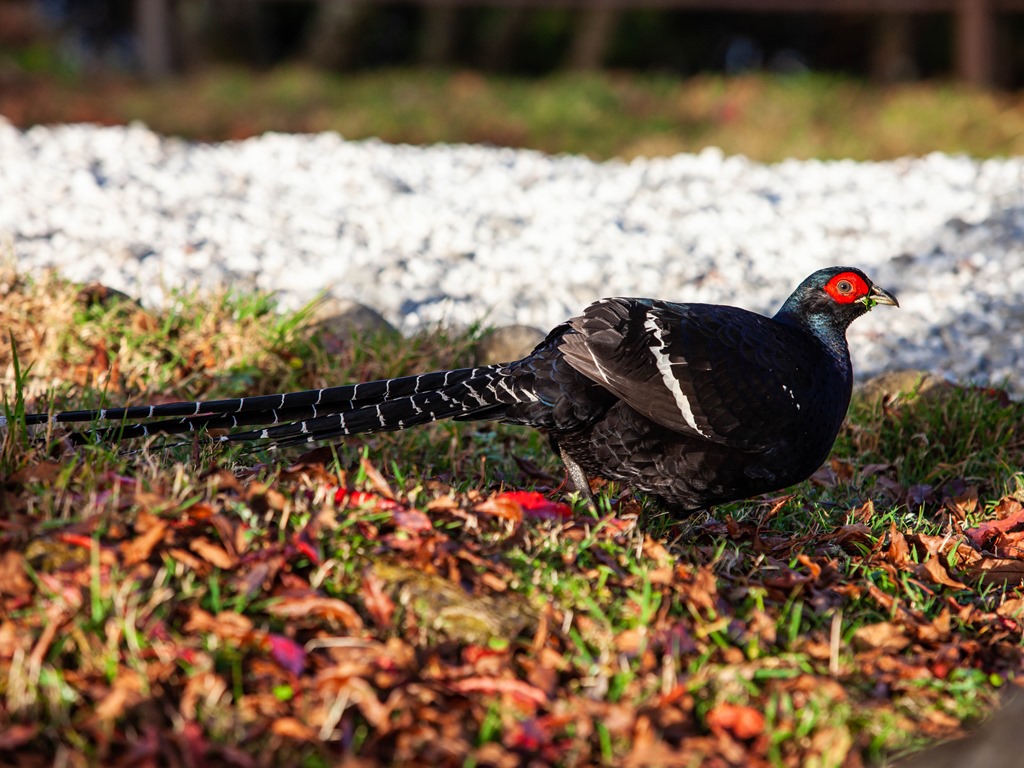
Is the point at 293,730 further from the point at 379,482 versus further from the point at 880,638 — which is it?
the point at 880,638

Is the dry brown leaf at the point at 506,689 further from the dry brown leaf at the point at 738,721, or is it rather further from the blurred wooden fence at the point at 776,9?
the blurred wooden fence at the point at 776,9

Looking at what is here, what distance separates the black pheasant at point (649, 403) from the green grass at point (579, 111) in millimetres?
6466

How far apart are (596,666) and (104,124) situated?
29.0 ft

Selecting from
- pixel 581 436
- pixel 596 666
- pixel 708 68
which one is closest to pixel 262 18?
pixel 708 68

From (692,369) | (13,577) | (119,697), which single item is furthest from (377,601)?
(692,369)

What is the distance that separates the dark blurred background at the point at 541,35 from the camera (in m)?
12.8

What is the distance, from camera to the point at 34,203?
693cm

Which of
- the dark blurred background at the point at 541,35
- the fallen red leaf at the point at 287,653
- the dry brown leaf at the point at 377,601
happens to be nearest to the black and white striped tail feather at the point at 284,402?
the dry brown leaf at the point at 377,601

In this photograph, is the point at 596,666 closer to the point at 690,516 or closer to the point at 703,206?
the point at 690,516

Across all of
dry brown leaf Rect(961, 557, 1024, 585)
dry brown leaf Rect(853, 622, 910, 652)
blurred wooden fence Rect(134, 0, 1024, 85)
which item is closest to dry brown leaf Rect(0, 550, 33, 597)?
dry brown leaf Rect(853, 622, 910, 652)

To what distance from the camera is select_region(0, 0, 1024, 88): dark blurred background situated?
12.8 meters

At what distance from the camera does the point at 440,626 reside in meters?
2.67

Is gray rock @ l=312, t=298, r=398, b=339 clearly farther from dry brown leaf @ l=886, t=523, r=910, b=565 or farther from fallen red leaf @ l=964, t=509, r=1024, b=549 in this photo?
fallen red leaf @ l=964, t=509, r=1024, b=549

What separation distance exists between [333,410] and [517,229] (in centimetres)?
380
